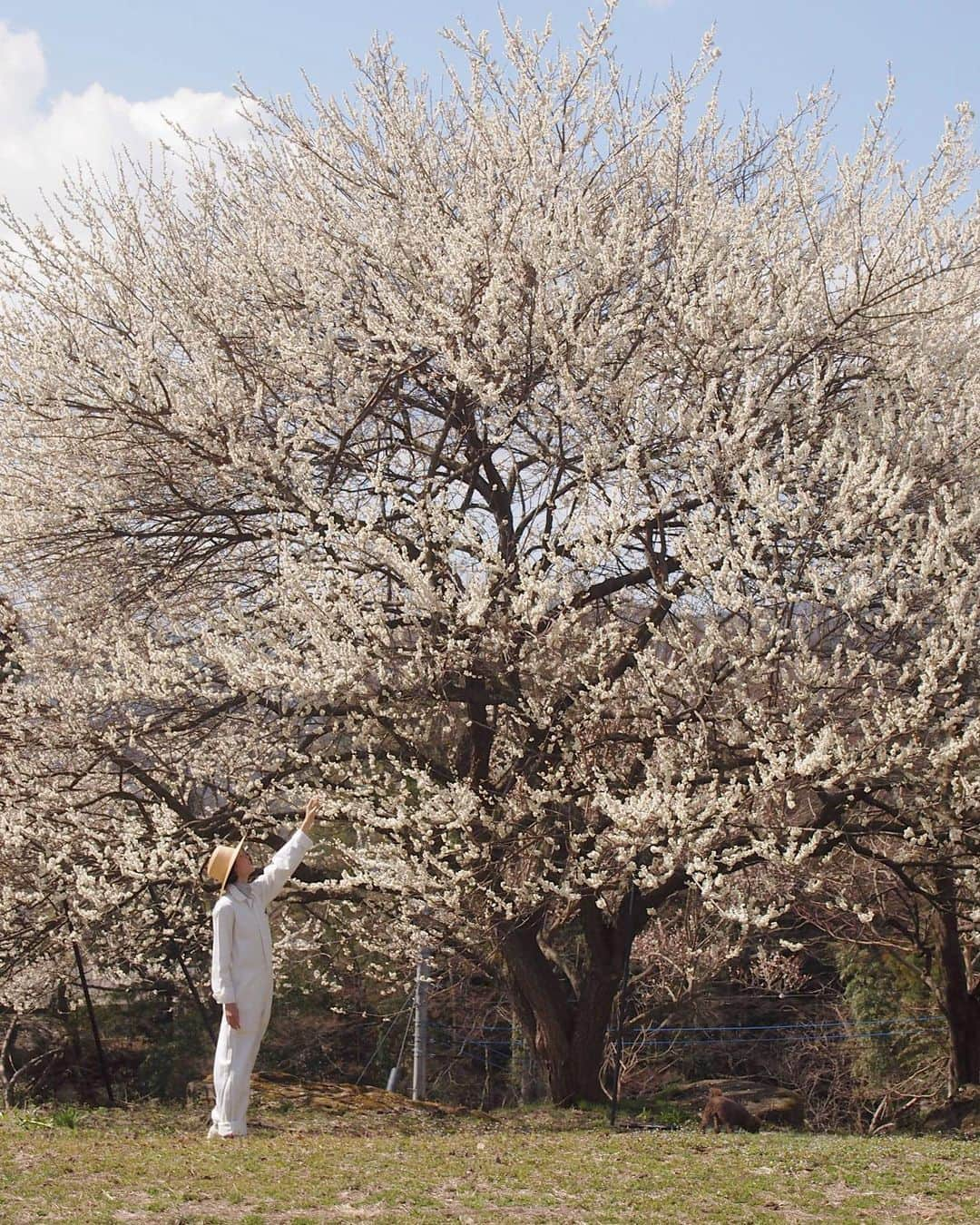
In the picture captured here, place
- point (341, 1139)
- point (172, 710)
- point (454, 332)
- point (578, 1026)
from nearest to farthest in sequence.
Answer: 1. point (341, 1139)
2. point (454, 332)
3. point (172, 710)
4. point (578, 1026)

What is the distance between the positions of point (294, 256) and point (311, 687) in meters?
3.23

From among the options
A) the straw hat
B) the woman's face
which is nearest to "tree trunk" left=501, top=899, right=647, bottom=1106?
the woman's face

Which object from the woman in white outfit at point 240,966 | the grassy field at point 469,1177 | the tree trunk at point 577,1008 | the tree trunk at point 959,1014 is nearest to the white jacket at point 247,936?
the woman in white outfit at point 240,966

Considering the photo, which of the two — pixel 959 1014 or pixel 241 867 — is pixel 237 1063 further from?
pixel 959 1014

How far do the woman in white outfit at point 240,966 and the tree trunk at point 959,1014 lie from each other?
25.5 ft

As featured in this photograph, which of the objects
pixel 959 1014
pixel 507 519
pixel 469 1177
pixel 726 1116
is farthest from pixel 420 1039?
pixel 469 1177

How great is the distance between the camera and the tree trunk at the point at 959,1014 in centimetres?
1195

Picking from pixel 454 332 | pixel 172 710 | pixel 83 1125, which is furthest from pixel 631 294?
pixel 83 1125

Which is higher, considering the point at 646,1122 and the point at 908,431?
the point at 908,431

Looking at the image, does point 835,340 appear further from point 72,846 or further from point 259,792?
point 72,846

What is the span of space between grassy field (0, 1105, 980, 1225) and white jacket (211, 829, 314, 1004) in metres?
0.75

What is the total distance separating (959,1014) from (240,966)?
8.75 metres

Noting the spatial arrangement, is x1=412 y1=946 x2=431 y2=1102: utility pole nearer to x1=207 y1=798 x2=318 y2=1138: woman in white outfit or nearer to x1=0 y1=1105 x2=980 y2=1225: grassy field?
x1=0 y1=1105 x2=980 y2=1225: grassy field

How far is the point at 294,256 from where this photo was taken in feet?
28.3
